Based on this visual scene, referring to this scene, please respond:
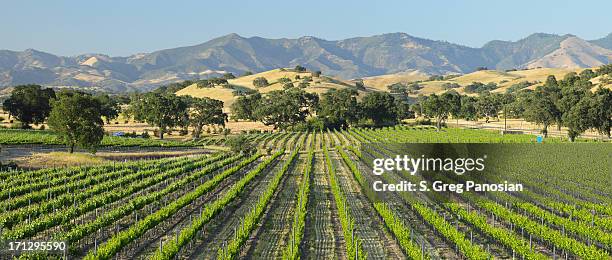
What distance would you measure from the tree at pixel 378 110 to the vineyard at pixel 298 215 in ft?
277

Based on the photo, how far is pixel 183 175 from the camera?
56.9m

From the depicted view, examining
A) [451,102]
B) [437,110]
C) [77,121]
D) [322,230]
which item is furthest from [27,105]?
[451,102]

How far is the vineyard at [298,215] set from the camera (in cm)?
2964

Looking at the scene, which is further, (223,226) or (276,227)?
(223,226)

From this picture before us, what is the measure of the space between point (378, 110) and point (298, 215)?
373ft

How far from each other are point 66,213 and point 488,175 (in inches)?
1493

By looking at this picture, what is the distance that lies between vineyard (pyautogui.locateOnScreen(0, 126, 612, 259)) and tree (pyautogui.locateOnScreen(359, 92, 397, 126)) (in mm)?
84437

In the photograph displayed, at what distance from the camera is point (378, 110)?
148m

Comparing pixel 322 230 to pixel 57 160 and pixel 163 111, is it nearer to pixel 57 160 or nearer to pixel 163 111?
pixel 57 160

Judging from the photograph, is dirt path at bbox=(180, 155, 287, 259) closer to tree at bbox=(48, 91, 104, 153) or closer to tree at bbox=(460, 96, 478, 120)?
tree at bbox=(48, 91, 104, 153)

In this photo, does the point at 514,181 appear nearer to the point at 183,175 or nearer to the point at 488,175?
the point at 488,175

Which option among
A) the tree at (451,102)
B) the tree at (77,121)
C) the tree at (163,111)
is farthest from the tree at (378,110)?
the tree at (77,121)

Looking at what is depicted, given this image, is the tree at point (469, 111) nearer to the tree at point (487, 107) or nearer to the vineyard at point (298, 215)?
the tree at point (487, 107)

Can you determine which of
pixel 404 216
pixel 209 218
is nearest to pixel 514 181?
pixel 404 216
